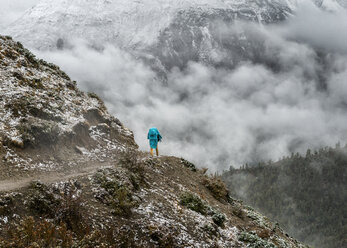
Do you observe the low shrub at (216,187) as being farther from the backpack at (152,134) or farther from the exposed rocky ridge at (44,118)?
the exposed rocky ridge at (44,118)

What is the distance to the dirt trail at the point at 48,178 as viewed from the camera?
11305mm

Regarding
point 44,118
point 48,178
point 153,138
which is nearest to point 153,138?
point 153,138

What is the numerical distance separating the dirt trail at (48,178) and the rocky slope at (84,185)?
4 cm

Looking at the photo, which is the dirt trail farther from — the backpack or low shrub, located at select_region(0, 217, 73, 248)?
the backpack

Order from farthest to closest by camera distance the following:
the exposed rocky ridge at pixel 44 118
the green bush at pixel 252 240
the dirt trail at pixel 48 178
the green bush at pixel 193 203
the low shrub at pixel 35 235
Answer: the green bush at pixel 193 203
the green bush at pixel 252 240
the exposed rocky ridge at pixel 44 118
the dirt trail at pixel 48 178
the low shrub at pixel 35 235

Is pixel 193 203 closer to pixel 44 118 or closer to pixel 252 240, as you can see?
pixel 252 240

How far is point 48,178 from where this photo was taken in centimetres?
1333

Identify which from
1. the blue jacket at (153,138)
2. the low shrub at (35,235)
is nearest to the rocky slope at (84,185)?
the low shrub at (35,235)

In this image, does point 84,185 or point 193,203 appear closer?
point 84,185

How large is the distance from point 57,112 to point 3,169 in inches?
296

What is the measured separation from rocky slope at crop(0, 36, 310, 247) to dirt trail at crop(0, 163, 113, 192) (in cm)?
4

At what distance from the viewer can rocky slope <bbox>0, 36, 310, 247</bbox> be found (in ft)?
33.7

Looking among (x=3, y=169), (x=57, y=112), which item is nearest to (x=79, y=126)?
(x=57, y=112)

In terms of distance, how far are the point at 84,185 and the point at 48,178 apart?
6.02 ft
